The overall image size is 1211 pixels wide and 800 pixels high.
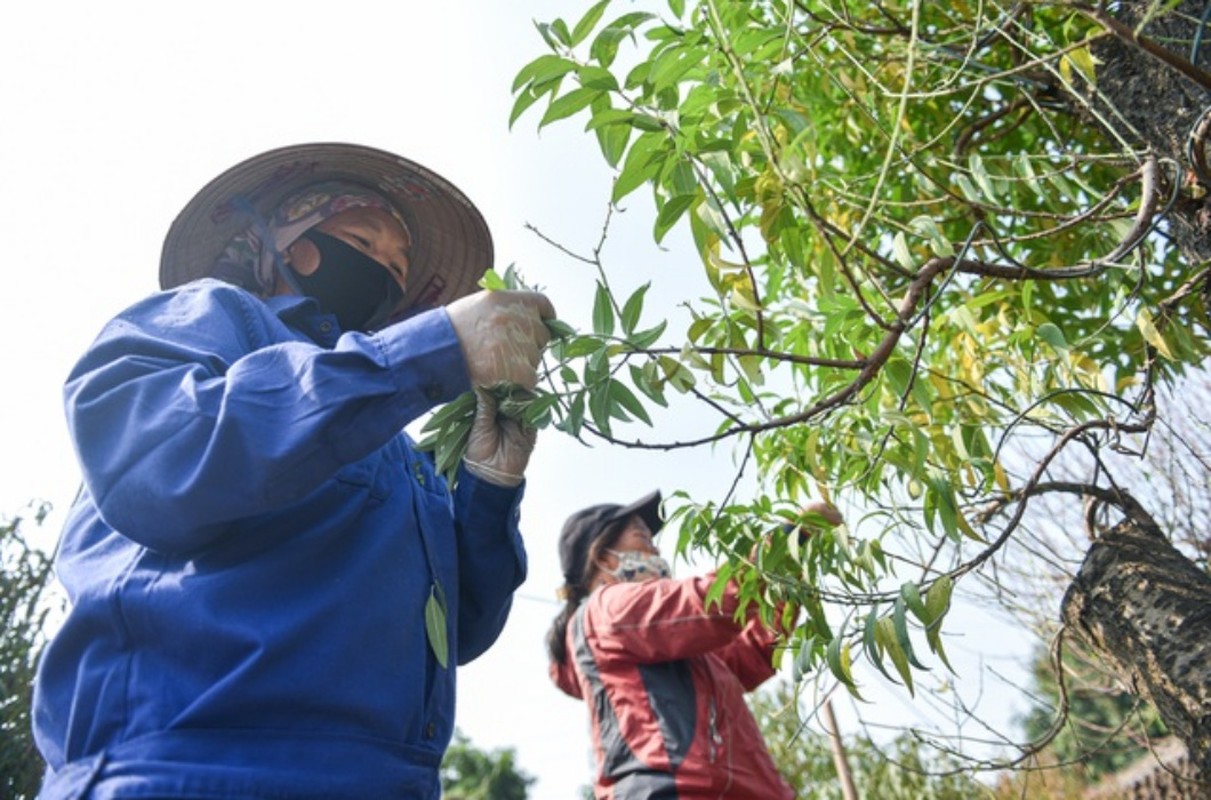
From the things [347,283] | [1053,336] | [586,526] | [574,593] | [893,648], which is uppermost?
[586,526]

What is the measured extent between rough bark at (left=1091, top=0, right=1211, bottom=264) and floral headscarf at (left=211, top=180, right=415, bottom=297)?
54.3 inches

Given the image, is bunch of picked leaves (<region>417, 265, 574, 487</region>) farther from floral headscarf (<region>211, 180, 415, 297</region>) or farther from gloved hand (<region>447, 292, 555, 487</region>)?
floral headscarf (<region>211, 180, 415, 297</region>)

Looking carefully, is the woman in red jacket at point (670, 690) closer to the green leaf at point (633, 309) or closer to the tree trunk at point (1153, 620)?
the tree trunk at point (1153, 620)

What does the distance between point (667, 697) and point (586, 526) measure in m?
0.96

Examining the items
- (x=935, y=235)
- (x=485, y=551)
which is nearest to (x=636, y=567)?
(x=485, y=551)

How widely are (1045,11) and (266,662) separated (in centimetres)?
220

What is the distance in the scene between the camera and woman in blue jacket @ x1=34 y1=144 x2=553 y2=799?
129cm

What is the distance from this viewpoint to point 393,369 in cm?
141

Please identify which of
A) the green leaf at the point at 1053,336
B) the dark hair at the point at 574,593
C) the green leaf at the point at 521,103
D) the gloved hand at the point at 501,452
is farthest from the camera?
the dark hair at the point at 574,593

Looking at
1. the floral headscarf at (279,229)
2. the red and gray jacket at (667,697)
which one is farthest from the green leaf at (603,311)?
the red and gray jacket at (667,697)

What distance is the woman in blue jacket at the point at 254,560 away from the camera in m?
1.29

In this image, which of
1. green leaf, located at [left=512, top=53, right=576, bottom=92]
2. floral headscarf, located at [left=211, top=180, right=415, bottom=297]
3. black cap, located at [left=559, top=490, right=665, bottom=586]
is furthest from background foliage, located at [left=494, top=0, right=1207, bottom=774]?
black cap, located at [left=559, top=490, right=665, bottom=586]

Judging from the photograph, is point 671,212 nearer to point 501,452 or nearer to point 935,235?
point 935,235

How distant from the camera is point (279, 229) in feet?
6.93
